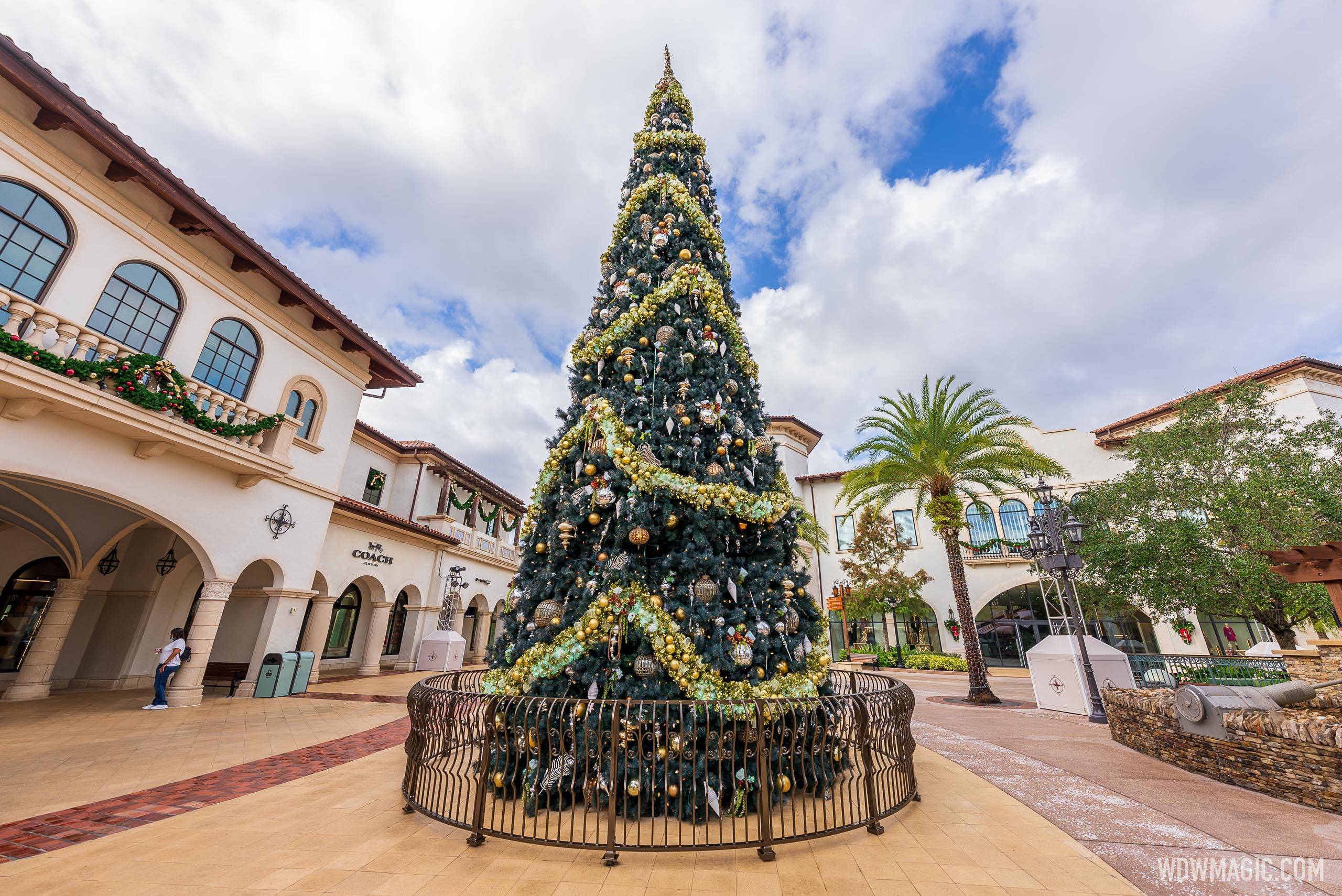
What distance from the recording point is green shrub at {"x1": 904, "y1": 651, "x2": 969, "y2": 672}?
72.4ft

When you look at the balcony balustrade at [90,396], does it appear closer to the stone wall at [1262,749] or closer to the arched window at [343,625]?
the arched window at [343,625]

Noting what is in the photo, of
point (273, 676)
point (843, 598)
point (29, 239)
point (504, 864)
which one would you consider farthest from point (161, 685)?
point (843, 598)

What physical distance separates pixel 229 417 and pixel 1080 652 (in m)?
17.9

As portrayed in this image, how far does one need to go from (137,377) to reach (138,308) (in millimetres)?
1966

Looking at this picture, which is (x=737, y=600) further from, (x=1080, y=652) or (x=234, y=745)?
(x=1080, y=652)

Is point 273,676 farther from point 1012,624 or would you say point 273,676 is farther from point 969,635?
point 1012,624

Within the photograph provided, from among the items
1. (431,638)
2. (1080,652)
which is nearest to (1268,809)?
(1080,652)

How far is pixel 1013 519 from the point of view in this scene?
2519 centimetres

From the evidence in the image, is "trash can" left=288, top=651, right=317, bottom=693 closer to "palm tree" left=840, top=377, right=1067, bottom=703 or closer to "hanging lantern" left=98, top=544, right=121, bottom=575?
"hanging lantern" left=98, top=544, right=121, bottom=575

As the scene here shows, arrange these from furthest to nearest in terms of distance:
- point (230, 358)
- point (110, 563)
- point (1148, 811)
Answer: point (110, 563)
point (230, 358)
point (1148, 811)

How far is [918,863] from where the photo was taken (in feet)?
11.5

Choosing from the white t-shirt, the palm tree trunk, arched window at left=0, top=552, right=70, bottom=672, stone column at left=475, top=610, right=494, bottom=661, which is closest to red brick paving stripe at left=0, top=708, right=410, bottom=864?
the white t-shirt

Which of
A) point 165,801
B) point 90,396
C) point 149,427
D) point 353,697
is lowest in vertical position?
point 165,801

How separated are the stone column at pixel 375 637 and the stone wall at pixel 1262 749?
18.1 metres
